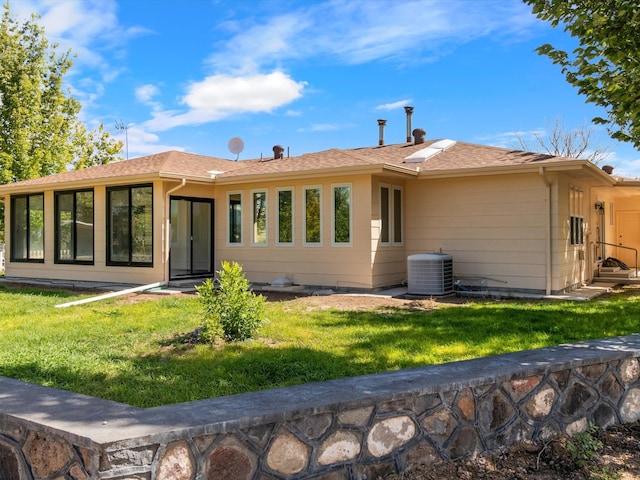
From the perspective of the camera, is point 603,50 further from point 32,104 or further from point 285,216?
point 32,104

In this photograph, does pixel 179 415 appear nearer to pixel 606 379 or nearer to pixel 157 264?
pixel 606 379

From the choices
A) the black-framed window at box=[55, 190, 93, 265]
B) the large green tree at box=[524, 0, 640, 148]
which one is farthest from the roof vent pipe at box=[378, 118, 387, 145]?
the large green tree at box=[524, 0, 640, 148]

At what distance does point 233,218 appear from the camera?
508 inches

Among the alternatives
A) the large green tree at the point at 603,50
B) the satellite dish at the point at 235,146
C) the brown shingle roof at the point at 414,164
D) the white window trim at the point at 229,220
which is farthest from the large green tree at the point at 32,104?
the large green tree at the point at 603,50

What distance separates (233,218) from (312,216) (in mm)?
2352

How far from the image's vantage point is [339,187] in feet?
36.8

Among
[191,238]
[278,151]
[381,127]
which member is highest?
[381,127]

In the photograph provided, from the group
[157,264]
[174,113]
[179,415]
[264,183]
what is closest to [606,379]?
[179,415]

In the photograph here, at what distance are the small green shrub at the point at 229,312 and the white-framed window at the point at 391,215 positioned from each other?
581 cm

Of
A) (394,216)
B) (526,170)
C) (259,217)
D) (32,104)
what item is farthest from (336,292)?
(32,104)

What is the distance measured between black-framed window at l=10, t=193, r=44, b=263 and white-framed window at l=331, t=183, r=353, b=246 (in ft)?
27.9

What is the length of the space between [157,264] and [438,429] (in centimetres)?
1031

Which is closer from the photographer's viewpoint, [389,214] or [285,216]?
[389,214]

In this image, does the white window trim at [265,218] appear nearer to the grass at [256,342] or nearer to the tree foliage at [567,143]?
the grass at [256,342]
